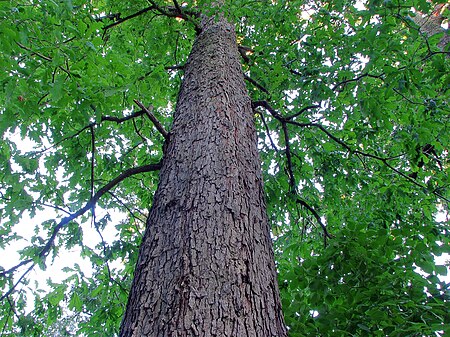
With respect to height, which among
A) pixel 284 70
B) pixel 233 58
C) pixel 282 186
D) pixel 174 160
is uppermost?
pixel 284 70

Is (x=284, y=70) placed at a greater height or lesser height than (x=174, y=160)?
greater

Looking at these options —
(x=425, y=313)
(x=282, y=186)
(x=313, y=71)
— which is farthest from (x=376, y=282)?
(x=313, y=71)

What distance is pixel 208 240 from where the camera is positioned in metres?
1.37

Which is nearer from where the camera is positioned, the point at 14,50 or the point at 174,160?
the point at 14,50

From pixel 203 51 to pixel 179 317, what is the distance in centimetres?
248

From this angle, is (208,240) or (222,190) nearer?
(208,240)

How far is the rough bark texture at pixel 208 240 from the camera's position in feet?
3.68

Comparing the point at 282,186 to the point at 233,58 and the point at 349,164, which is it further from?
the point at 233,58

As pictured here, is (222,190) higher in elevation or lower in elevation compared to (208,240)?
higher

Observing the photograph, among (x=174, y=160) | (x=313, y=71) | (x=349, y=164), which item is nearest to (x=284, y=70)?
(x=313, y=71)

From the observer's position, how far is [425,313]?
1367mm

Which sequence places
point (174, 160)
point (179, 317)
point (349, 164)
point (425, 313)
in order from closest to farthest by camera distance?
point (179, 317)
point (425, 313)
point (174, 160)
point (349, 164)

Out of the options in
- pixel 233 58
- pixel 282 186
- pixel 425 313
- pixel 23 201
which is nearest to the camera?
pixel 425 313

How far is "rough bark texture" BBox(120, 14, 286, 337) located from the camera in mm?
1123
